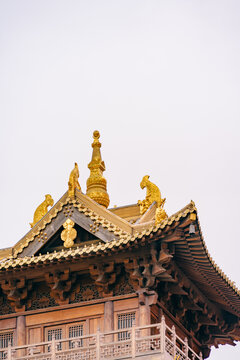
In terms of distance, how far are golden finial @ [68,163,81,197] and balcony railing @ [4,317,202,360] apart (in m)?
4.39

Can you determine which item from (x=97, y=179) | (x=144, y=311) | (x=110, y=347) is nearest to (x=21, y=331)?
(x=110, y=347)

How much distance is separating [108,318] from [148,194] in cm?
466

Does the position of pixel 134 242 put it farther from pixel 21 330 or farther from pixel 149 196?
pixel 21 330

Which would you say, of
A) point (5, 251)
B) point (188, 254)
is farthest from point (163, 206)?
point (5, 251)

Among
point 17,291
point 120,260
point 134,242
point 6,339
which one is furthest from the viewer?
point 17,291

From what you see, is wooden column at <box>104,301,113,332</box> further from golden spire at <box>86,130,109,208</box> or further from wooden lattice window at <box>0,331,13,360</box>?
golden spire at <box>86,130,109,208</box>

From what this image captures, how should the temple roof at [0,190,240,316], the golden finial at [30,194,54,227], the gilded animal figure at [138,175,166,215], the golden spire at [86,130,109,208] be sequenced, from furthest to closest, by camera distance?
the golden spire at [86,130,109,208], the golden finial at [30,194,54,227], the gilded animal figure at [138,175,166,215], the temple roof at [0,190,240,316]

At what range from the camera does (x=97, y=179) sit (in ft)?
120

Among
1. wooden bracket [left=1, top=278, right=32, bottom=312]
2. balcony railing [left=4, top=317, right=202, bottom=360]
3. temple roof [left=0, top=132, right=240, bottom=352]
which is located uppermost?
temple roof [left=0, top=132, right=240, bottom=352]

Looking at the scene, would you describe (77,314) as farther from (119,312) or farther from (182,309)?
(182,309)

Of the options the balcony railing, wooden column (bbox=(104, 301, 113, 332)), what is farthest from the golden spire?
the balcony railing

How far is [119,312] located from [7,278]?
131 inches

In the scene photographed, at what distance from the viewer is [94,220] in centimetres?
3359

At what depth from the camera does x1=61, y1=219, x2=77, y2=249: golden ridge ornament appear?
110 ft
